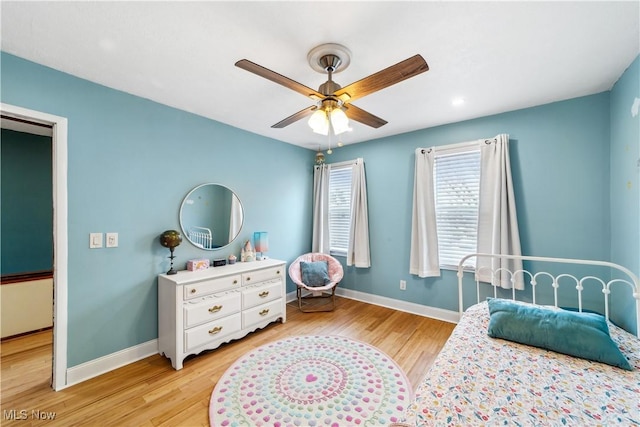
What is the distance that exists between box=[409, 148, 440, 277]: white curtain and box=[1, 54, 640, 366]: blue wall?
0.68 ft

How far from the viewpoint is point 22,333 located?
9.05ft

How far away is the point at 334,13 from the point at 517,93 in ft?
6.54

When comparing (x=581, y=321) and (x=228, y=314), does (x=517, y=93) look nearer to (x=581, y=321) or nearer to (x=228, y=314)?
(x=581, y=321)

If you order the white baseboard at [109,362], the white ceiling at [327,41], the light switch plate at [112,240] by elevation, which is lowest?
the white baseboard at [109,362]

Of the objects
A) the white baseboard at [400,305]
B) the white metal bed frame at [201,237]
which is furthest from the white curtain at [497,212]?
the white metal bed frame at [201,237]

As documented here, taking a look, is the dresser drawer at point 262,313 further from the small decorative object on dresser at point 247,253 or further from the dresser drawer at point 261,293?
the small decorative object on dresser at point 247,253

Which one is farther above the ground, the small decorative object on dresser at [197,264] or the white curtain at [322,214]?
the white curtain at [322,214]

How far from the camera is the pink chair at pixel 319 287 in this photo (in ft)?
11.6

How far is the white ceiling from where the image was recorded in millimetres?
1404

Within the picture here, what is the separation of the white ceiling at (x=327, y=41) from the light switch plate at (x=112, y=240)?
1314mm

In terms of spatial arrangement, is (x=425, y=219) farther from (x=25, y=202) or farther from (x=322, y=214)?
(x=25, y=202)

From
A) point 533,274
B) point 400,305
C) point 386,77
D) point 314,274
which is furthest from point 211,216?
point 533,274

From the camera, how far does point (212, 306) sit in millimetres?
2465

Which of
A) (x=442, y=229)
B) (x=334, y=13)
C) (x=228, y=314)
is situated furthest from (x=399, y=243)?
(x=334, y=13)
